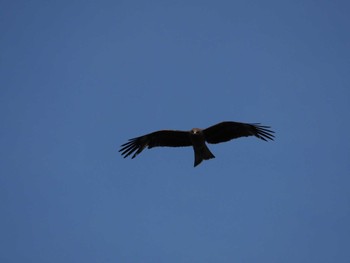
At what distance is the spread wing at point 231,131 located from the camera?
16.1 m

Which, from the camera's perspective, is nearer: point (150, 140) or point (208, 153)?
point (208, 153)

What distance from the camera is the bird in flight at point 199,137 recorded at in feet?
52.9

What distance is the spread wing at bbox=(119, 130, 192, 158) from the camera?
16891 mm

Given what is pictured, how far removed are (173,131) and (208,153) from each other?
139cm

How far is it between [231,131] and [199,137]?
1096mm

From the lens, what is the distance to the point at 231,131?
16.5 metres

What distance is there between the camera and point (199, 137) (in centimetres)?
1612

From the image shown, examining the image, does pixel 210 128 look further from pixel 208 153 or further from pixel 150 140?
pixel 150 140

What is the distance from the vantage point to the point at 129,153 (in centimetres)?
1689

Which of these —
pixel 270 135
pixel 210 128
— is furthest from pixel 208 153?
pixel 270 135

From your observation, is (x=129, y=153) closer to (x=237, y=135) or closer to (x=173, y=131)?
(x=173, y=131)

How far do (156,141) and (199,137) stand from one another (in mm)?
1657

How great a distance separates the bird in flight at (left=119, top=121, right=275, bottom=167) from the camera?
16.1 m

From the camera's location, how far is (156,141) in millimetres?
17125
